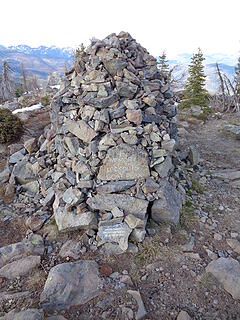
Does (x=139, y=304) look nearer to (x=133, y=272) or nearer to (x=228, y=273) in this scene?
(x=133, y=272)

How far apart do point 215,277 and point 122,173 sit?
10.2ft

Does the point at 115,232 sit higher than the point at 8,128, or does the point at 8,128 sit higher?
the point at 8,128

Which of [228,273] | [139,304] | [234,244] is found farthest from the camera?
[234,244]

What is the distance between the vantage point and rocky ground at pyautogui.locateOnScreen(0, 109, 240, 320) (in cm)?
478

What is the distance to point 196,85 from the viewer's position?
829 inches

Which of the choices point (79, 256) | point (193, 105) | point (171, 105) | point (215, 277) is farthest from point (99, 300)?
point (193, 105)

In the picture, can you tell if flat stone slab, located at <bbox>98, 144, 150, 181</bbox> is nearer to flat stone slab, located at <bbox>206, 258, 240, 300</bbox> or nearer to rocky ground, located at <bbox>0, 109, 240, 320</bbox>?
rocky ground, located at <bbox>0, 109, 240, 320</bbox>

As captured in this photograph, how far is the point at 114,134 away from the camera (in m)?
6.78

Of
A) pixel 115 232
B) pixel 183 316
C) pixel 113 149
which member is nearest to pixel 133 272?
pixel 115 232

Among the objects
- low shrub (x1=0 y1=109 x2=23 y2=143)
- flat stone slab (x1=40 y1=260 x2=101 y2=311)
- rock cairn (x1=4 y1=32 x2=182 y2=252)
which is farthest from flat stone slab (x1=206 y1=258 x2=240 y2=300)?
low shrub (x1=0 y1=109 x2=23 y2=143)

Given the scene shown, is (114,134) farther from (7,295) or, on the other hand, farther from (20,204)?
(7,295)

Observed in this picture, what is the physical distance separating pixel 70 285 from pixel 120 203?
215cm

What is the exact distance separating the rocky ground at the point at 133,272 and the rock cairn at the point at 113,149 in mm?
461

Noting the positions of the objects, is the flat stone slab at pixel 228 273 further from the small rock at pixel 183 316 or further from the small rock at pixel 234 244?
the small rock at pixel 183 316
